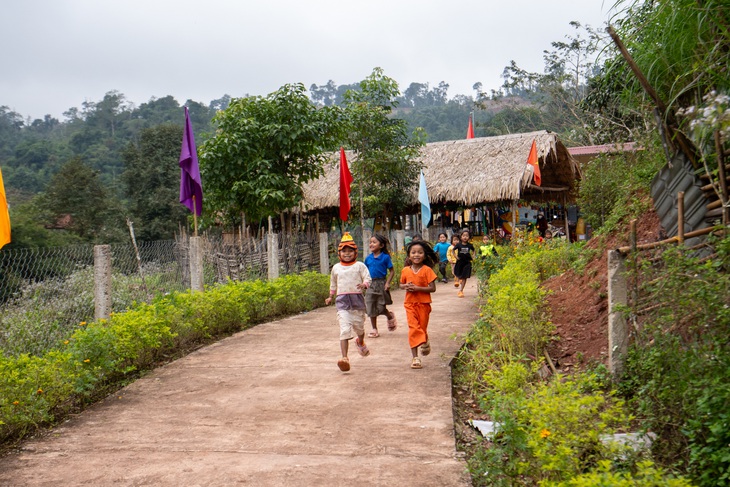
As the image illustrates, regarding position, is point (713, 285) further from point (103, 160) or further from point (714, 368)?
point (103, 160)

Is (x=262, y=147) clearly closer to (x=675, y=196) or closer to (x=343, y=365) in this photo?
(x=343, y=365)

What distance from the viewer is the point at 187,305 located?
8.45 m

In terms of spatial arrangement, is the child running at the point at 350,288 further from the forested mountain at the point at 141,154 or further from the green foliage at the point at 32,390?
the forested mountain at the point at 141,154

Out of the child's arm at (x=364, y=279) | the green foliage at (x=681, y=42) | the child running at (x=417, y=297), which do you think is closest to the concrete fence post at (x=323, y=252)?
the child's arm at (x=364, y=279)

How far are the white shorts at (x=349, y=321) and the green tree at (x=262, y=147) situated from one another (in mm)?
6337

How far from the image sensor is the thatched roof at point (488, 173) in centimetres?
2097

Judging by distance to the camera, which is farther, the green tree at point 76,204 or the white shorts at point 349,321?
the green tree at point 76,204

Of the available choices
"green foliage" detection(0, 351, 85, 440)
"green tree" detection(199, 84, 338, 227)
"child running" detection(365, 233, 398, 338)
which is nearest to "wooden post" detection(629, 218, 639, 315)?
"child running" detection(365, 233, 398, 338)

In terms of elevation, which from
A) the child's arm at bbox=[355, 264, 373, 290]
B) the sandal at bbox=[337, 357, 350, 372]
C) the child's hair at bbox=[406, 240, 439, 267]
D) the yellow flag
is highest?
the yellow flag

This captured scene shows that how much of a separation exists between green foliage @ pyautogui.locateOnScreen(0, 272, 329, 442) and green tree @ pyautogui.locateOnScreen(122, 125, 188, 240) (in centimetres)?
1851

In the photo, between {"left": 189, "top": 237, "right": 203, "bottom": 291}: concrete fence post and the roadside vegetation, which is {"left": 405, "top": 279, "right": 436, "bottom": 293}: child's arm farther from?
{"left": 189, "top": 237, "right": 203, "bottom": 291}: concrete fence post

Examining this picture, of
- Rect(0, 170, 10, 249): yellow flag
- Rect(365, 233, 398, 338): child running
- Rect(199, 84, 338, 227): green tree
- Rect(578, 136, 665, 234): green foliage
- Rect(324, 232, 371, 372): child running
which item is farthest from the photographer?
Rect(199, 84, 338, 227): green tree

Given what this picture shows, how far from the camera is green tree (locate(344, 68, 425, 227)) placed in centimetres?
1945

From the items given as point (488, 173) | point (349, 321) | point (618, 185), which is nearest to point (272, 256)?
point (349, 321)
